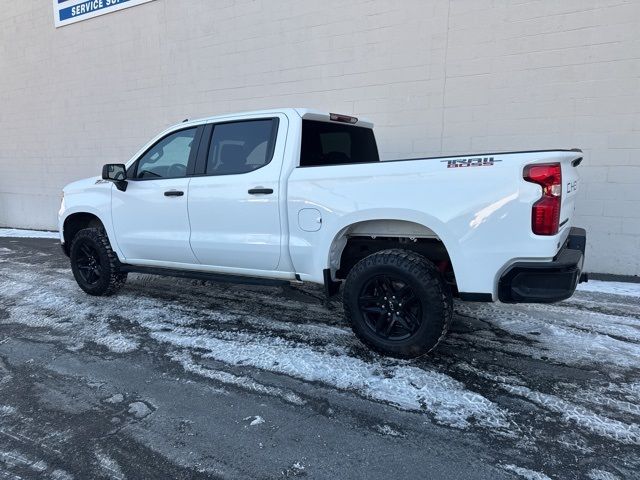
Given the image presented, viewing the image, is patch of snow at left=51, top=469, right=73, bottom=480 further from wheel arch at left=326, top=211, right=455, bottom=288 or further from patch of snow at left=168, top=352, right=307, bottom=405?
wheel arch at left=326, top=211, right=455, bottom=288

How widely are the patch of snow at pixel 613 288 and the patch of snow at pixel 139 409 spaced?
5.13 meters

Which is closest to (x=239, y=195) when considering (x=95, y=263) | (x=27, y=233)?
(x=95, y=263)

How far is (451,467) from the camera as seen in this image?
2375 millimetres

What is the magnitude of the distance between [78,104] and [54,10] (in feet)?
7.93

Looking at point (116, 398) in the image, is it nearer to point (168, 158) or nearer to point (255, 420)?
point (255, 420)

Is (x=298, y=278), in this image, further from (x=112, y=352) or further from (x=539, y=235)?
(x=539, y=235)

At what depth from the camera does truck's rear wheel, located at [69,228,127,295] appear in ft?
17.3

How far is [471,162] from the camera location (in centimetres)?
312

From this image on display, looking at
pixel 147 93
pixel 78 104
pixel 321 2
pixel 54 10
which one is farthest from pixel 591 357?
pixel 54 10

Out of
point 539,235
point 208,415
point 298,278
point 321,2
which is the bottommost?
point 208,415

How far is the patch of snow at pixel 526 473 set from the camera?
2.27 metres

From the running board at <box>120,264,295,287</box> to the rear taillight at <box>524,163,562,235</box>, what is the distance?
217cm

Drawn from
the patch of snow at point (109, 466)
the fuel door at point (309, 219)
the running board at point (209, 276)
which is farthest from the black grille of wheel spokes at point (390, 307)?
the patch of snow at point (109, 466)

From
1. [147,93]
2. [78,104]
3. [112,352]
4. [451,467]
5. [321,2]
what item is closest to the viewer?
[451,467]
